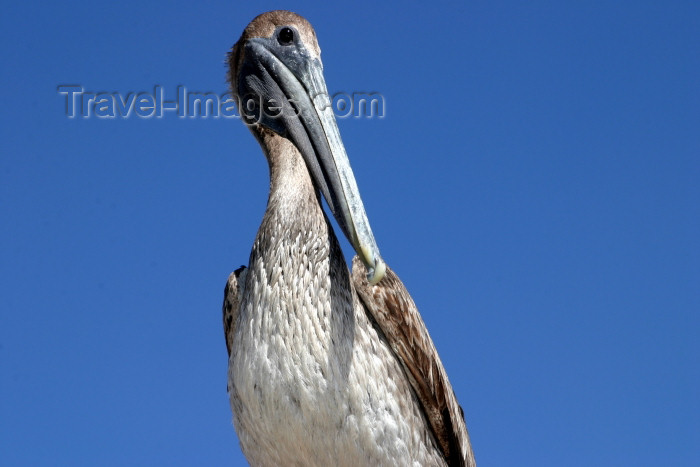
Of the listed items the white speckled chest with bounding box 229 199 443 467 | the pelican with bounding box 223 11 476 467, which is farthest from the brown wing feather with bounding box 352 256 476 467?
the white speckled chest with bounding box 229 199 443 467

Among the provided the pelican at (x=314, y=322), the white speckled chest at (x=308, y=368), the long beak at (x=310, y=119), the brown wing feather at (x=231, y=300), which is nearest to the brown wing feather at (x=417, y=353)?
the pelican at (x=314, y=322)

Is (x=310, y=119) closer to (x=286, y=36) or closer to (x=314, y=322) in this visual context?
(x=286, y=36)

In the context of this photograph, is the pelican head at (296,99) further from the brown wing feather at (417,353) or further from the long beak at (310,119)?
the brown wing feather at (417,353)

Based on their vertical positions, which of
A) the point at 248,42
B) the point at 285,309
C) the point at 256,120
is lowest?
the point at 285,309

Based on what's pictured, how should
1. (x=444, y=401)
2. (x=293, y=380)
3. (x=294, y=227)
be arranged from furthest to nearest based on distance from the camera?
1. (x=444, y=401)
2. (x=294, y=227)
3. (x=293, y=380)

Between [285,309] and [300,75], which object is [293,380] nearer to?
[285,309]

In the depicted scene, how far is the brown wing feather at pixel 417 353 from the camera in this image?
543 cm

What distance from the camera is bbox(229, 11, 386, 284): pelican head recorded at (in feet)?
17.5

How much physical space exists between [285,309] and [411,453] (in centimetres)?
124

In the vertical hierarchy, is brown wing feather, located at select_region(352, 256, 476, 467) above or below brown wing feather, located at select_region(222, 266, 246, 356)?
below

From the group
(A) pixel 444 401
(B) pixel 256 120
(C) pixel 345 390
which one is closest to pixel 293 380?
(C) pixel 345 390

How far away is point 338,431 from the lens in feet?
16.4

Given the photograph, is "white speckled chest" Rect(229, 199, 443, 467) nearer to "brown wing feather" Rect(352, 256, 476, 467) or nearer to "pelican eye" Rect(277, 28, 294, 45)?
"brown wing feather" Rect(352, 256, 476, 467)

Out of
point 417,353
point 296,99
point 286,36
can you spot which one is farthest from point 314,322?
point 286,36
